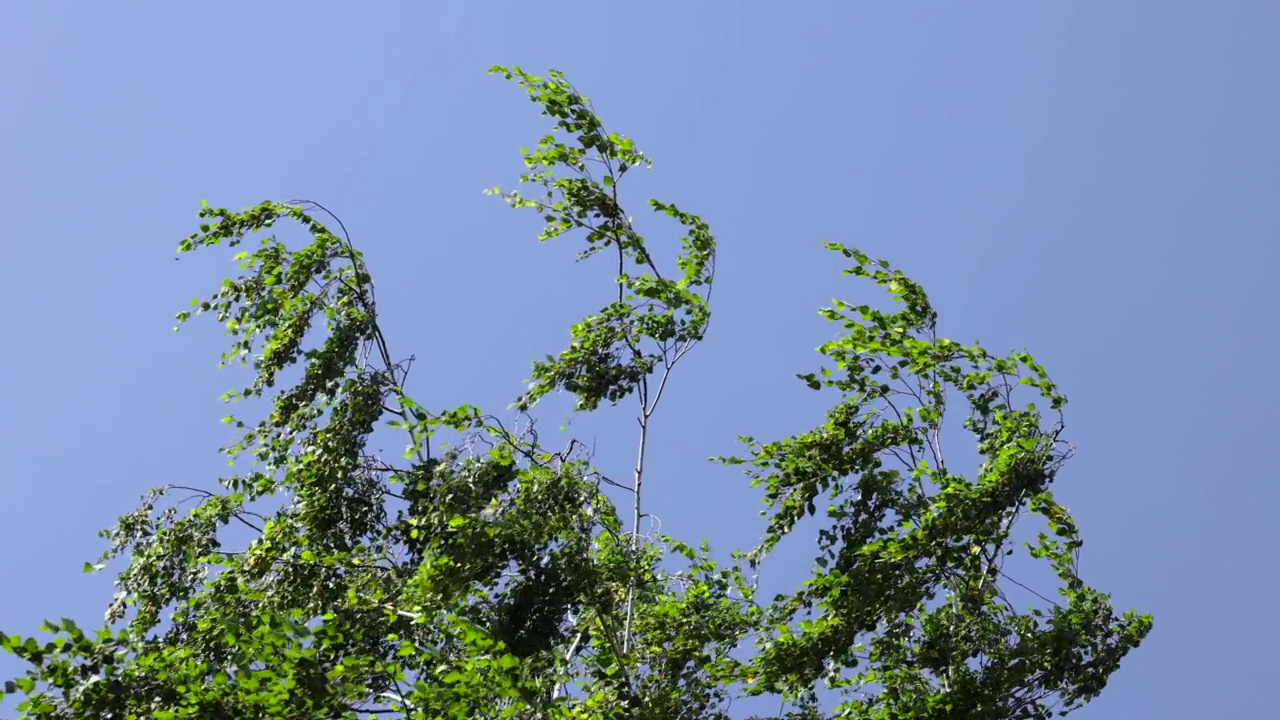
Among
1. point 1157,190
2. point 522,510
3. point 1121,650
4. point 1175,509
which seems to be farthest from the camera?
point 1157,190

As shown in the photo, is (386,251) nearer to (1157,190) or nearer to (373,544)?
(1157,190)

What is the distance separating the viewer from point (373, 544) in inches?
368

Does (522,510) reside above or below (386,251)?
below

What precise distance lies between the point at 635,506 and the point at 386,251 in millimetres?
27078

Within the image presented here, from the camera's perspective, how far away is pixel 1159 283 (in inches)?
1442

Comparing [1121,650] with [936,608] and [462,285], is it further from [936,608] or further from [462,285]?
[462,285]

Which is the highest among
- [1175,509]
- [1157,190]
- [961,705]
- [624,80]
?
[624,80]

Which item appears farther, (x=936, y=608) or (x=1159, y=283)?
(x=1159, y=283)

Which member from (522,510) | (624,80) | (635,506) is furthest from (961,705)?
(624,80)

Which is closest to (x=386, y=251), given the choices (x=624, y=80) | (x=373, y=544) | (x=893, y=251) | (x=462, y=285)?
(x=462, y=285)

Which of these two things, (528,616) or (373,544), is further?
(373,544)

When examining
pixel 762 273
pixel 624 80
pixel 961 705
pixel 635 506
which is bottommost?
pixel 961 705

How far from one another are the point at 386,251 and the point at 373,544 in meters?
27.0

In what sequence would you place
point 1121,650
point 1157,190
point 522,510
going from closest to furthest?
point 522,510, point 1121,650, point 1157,190
